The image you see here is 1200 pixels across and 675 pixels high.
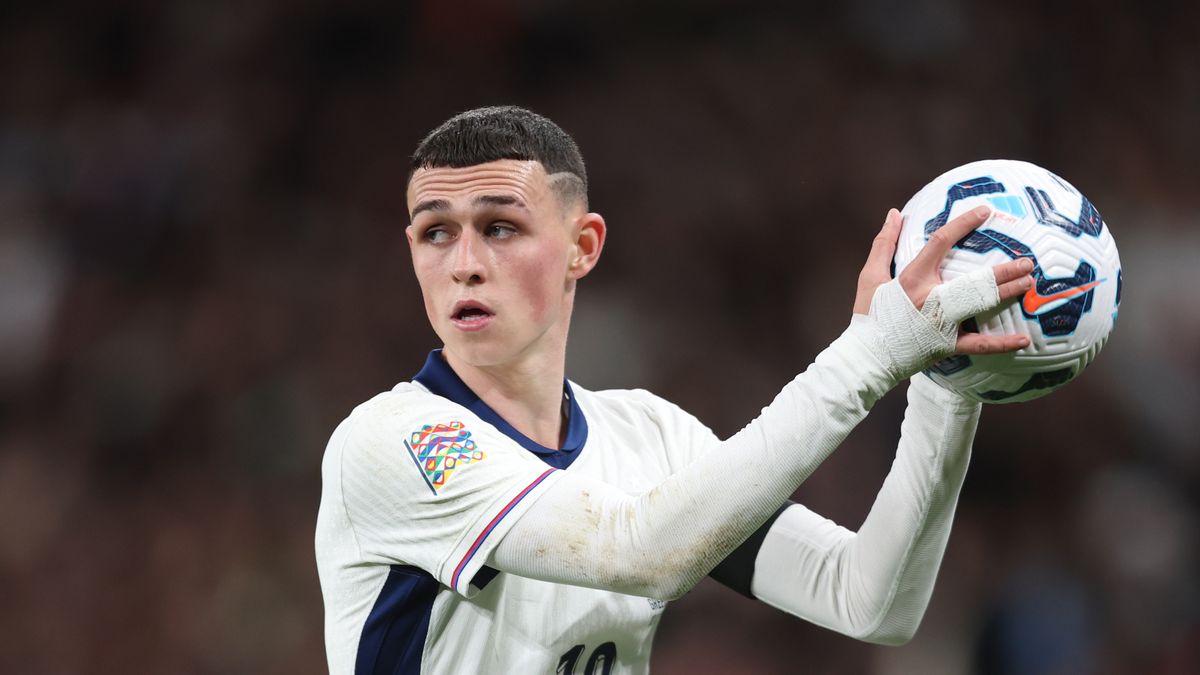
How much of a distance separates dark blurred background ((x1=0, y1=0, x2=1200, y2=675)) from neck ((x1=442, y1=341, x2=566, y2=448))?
9.49ft

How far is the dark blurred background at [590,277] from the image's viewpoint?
225 inches

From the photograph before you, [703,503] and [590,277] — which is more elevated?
[590,277]

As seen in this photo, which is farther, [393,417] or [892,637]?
[892,637]

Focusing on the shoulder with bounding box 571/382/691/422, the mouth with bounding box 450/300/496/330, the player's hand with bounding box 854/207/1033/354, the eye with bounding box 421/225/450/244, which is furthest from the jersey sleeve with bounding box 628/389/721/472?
the player's hand with bounding box 854/207/1033/354

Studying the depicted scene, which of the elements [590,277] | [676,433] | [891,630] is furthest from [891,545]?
[590,277]

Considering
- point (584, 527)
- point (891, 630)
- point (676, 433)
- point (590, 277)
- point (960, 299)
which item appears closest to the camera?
point (960, 299)

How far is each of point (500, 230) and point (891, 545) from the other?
116cm

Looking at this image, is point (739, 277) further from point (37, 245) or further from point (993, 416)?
point (37, 245)

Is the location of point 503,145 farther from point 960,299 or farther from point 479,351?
point 960,299

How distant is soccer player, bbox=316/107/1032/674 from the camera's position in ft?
7.16

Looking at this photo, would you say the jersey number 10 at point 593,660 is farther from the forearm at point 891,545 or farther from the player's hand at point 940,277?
the player's hand at point 940,277

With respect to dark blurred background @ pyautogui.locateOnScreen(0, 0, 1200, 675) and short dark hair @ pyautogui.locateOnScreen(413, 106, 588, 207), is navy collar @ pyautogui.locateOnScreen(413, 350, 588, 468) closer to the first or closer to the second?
short dark hair @ pyautogui.locateOnScreen(413, 106, 588, 207)

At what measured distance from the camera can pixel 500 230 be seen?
280cm

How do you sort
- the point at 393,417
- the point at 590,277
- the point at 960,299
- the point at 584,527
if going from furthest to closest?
the point at 590,277
the point at 393,417
the point at 584,527
the point at 960,299
